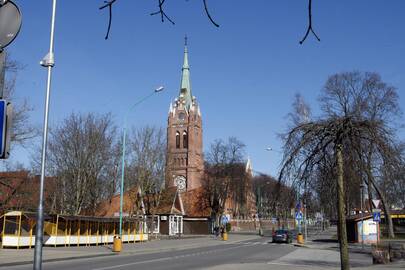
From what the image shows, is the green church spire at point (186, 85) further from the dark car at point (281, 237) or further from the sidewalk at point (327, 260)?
the sidewalk at point (327, 260)

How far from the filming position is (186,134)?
4382 inches

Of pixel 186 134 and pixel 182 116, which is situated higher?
pixel 182 116

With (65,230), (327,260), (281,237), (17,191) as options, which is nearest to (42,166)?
(327,260)

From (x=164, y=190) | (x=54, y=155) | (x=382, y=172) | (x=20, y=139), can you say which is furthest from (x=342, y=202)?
(x=164, y=190)

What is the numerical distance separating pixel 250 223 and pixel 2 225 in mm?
90519

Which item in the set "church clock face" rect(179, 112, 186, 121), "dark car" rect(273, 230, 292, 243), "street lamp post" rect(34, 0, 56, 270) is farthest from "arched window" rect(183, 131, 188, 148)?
"street lamp post" rect(34, 0, 56, 270)

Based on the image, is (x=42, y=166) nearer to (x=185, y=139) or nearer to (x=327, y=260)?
(x=327, y=260)

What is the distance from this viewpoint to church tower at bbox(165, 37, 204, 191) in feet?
352

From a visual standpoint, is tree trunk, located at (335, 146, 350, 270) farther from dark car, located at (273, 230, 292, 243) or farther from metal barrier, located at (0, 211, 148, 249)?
dark car, located at (273, 230, 292, 243)

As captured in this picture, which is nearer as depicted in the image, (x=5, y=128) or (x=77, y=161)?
(x=5, y=128)

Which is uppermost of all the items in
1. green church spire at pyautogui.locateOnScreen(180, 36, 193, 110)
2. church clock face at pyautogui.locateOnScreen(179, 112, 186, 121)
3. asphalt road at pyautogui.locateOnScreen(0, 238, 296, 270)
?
green church spire at pyautogui.locateOnScreen(180, 36, 193, 110)

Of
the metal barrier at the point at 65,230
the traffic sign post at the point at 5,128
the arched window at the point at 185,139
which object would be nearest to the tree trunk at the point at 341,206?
the traffic sign post at the point at 5,128

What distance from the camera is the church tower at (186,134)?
107 meters

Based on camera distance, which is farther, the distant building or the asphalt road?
the distant building
